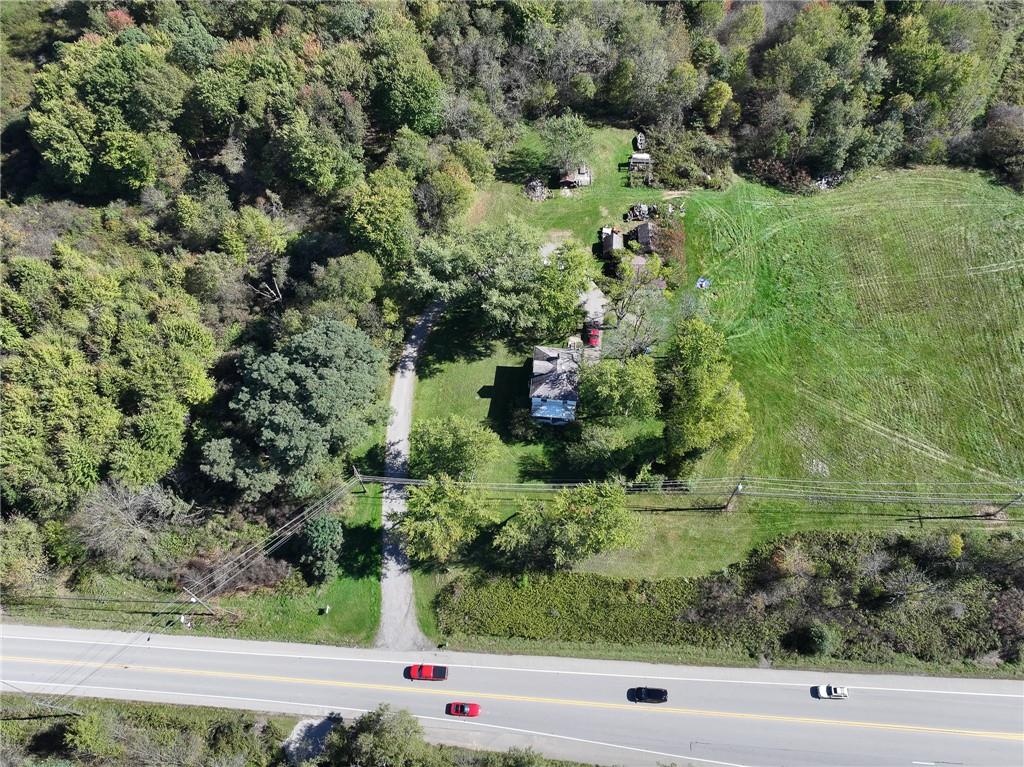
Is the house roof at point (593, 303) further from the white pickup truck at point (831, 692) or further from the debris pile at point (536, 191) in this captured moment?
the white pickup truck at point (831, 692)

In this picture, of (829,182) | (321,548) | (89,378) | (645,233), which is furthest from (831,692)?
(89,378)

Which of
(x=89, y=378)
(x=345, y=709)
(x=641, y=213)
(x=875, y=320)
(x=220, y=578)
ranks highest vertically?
(x=641, y=213)

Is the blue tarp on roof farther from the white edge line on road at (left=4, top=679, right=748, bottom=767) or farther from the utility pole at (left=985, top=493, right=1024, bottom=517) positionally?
the utility pole at (left=985, top=493, right=1024, bottom=517)

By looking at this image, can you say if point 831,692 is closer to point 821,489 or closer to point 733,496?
point 733,496

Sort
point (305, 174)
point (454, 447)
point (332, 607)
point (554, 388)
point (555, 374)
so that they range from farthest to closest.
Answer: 1. point (305, 174)
2. point (555, 374)
3. point (554, 388)
4. point (332, 607)
5. point (454, 447)

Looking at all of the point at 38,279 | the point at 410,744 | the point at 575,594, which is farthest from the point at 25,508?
the point at 575,594

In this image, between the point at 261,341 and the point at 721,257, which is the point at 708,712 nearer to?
the point at 721,257
